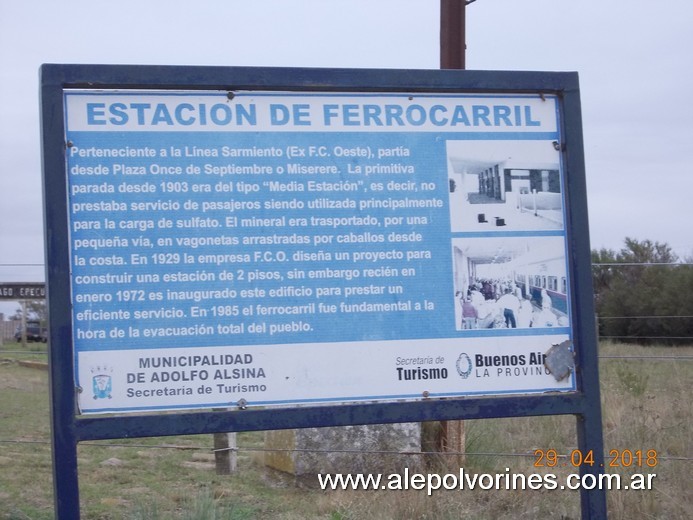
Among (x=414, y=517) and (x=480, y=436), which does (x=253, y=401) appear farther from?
(x=480, y=436)

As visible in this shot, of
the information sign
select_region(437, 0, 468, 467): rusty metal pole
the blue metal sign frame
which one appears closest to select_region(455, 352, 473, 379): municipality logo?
the information sign

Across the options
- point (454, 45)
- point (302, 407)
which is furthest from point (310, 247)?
point (454, 45)

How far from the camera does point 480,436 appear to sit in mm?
7816

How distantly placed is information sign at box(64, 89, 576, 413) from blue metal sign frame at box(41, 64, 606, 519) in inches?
2.0

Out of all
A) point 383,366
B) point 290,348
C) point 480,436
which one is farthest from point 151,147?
point 480,436

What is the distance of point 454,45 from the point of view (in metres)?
7.02

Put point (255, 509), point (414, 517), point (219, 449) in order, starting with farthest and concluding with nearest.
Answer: point (219, 449)
point (255, 509)
point (414, 517)

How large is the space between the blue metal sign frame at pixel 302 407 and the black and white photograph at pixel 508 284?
11cm

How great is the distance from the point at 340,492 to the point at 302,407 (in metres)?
2.78

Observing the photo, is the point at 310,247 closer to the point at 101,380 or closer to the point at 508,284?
the point at 508,284

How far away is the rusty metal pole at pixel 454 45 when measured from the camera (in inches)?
275

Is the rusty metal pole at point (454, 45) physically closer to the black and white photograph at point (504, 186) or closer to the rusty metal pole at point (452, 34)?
the rusty metal pole at point (452, 34)

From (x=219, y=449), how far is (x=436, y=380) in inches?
150

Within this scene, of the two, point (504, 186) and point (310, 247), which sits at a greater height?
point (504, 186)
